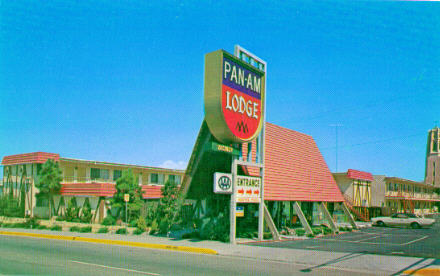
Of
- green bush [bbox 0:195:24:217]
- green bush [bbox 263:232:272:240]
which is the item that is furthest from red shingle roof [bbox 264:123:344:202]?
green bush [bbox 0:195:24:217]

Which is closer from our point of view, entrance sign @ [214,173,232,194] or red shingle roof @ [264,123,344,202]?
entrance sign @ [214,173,232,194]

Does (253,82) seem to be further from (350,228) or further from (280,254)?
(350,228)

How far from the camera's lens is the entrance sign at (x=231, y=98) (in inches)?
744

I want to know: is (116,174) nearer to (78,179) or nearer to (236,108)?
(78,179)

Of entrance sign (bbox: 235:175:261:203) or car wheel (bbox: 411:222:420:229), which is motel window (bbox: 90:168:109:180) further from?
car wheel (bbox: 411:222:420:229)

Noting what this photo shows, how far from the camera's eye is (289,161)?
95.1 feet

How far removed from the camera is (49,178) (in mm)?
39438

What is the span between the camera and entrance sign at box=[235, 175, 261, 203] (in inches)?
828

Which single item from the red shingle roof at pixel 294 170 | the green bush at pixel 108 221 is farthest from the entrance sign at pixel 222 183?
the green bush at pixel 108 221

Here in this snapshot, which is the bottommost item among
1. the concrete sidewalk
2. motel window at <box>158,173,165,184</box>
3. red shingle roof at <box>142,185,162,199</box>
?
the concrete sidewalk

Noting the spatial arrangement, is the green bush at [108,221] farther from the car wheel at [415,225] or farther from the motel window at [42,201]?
the car wheel at [415,225]

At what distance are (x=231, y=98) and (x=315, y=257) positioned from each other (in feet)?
29.3

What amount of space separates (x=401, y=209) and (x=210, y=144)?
54.5 metres

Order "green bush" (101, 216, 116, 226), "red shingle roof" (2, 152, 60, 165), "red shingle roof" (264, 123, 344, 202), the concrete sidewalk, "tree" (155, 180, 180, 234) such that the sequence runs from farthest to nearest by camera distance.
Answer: "red shingle roof" (2, 152, 60, 165) → "green bush" (101, 216, 116, 226) → "red shingle roof" (264, 123, 344, 202) → "tree" (155, 180, 180, 234) → the concrete sidewalk
